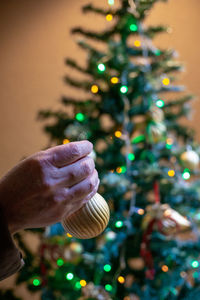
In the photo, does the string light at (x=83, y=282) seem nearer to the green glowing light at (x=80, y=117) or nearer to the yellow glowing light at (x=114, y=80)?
the green glowing light at (x=80, y=117)

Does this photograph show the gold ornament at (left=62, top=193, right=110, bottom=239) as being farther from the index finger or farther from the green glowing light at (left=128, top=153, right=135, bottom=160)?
the green glowing light at (left=128, top=153, right=135, bottom=160)

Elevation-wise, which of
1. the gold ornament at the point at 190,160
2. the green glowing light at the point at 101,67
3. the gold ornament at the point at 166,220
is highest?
the green glowing light at the point at 101,67

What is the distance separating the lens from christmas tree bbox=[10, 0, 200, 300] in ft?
3.85

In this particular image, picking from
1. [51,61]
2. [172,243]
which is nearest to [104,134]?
[172,243]

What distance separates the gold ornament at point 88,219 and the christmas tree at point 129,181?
0.68 metres

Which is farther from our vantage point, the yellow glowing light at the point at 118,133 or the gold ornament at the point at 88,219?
the yellow glowing light at the point at 118,133

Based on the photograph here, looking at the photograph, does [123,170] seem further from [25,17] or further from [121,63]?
[25,17]

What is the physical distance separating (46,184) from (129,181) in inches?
32.4

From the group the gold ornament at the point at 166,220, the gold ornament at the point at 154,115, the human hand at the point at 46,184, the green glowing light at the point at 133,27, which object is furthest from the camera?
the green glowing light at the point at 133,27

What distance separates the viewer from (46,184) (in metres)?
0.40

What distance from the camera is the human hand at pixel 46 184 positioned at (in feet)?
1.31

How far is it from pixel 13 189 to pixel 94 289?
86cm

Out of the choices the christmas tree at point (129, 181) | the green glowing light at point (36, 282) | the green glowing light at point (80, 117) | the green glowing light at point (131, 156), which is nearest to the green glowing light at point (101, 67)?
the christmas tree at point (129, 181)

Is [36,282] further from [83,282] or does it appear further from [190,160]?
[190,160]
